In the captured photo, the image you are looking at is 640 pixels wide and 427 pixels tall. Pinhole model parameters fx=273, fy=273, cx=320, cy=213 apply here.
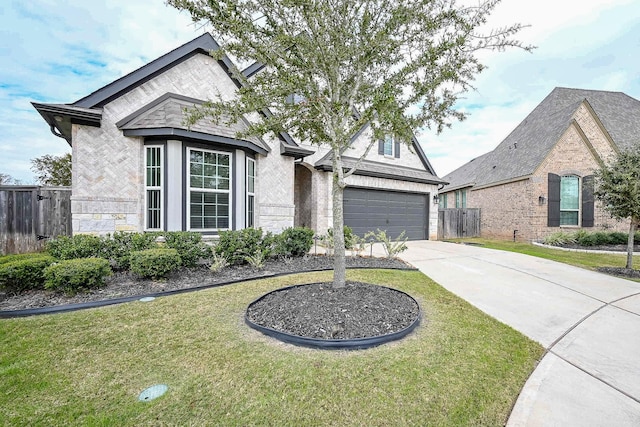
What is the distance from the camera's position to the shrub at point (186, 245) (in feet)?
19.7

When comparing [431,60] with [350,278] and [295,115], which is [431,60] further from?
[350,278]

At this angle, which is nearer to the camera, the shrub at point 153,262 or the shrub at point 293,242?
the shrub at point 153,262

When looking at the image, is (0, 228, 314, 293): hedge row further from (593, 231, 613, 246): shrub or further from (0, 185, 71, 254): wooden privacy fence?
(593, 231, 613, 246): shrub

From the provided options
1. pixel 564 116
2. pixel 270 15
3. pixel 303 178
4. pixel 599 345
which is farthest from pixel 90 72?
pixel 564 116

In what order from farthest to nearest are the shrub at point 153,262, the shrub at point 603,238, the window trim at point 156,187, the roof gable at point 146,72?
the shrub at point 603,238 < the window trim at point 156,187 < the roof gable at point 146,72 < the shrub at point 153,262

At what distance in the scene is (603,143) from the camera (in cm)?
1501

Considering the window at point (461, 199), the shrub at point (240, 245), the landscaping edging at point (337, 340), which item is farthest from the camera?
the window at point (461, 199)

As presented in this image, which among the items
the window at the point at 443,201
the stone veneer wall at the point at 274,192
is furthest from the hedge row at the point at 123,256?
the window at the point at 443,201

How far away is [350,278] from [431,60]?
13.7 feet

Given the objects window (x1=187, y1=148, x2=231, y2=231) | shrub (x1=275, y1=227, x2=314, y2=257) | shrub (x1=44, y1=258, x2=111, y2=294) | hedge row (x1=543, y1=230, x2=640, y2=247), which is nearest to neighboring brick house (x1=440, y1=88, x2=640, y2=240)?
hedge row (x1=543, y1=230, x2=640, y2=247)

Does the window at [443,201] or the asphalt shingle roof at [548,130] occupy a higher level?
the asphalt shingle roof at [548,130]

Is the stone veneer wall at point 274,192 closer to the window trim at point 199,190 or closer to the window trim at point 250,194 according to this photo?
the window trim at point 250,194

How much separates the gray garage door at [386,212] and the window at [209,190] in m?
5.18

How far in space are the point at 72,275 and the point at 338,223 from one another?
4381 mm
